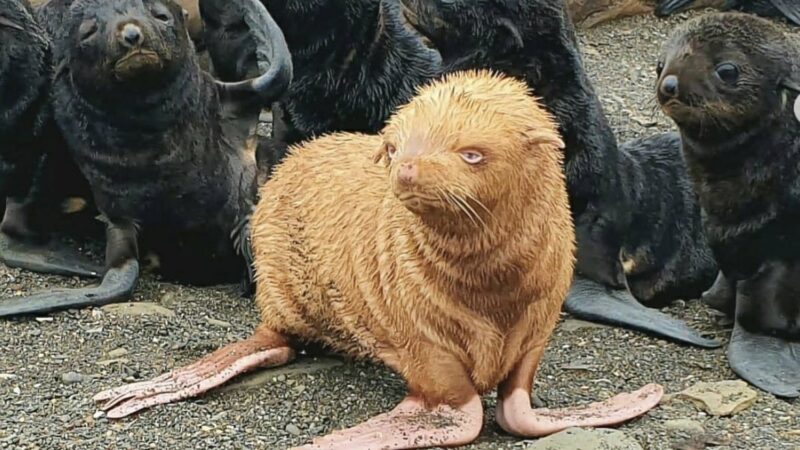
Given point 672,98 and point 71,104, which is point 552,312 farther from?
point 71,104

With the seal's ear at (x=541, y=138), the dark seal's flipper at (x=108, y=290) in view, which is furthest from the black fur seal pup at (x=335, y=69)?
the seal's ear at (x=541, y=138)

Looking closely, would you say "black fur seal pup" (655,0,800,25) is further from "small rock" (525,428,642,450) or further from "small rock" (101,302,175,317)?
"small rock" (525,428,642,450)

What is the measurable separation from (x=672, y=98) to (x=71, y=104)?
2.20 meters

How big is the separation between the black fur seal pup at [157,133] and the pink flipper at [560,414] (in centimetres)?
180

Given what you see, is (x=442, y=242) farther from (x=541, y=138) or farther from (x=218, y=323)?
(x=218, y=323)

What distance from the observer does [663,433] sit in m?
4.10

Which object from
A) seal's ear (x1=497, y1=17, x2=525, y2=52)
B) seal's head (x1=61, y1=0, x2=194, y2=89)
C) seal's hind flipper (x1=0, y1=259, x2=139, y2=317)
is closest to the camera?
seal's hind flipper (x1=0, y1=259, x2=139, y2=317)

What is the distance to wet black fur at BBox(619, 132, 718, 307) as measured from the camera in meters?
6.04

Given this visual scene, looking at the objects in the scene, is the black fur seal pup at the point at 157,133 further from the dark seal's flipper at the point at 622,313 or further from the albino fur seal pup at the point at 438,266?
the dark seal's flipper at the point at 622,313

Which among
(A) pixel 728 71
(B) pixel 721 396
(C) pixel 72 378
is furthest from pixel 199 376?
(A) pixel 728 71

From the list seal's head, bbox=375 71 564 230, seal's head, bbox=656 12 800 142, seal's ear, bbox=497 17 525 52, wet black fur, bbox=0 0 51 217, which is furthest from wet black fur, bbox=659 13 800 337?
wet black fur, bbox=0 0 51 217

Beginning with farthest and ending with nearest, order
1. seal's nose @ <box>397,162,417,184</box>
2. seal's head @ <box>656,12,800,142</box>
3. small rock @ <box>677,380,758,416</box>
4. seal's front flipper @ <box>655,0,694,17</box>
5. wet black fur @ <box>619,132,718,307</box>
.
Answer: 1. seal's front flipper @ <box>655,0,694,17</box>
2. wet black fur @ <box>619,132,718,307</box>
3. seal's head @ <box>656,12,800,142</box>
4. small rock @ <box>677,380,758,416</box>
5. seal's nose @ <box>397,162,417,184</box>

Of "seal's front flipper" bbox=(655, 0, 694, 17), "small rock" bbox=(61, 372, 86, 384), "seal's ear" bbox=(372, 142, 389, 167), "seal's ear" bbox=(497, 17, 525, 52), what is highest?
"seal's ear" bbox=(372, 142, 389, 167)

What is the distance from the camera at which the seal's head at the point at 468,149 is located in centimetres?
353
